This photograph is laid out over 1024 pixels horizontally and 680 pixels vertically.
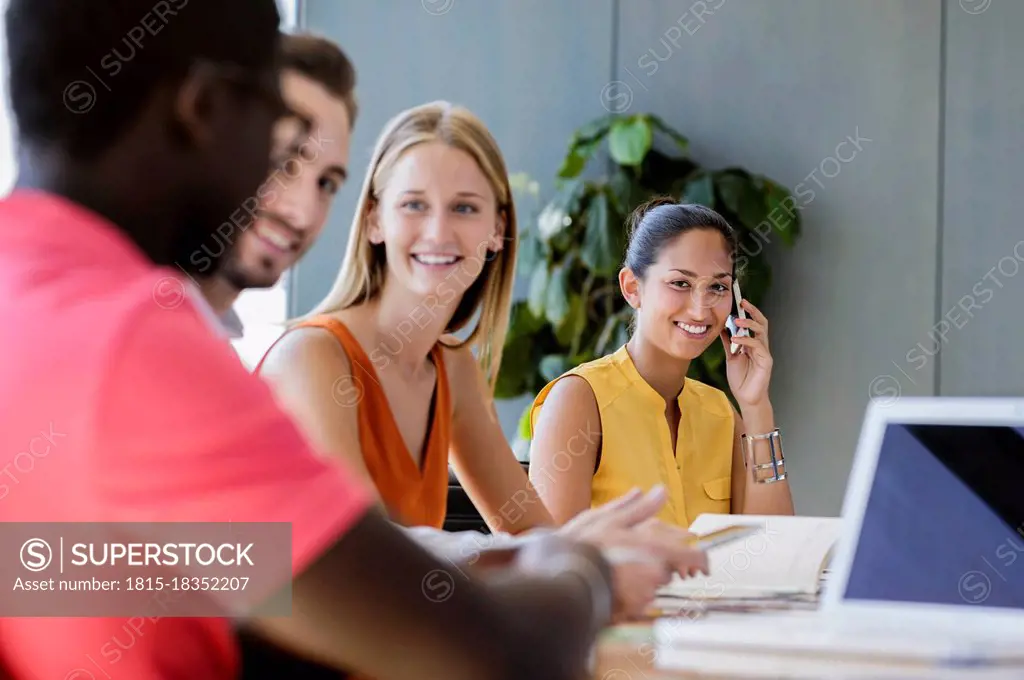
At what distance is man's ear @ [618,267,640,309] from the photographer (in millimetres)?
2738

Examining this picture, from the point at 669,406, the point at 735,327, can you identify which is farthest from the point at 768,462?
the point at 735,327

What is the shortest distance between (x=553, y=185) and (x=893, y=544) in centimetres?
416

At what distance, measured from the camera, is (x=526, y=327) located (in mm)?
4770

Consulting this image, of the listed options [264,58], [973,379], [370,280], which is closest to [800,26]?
[973,379]

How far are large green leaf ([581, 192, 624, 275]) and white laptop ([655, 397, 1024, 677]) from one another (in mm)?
3488

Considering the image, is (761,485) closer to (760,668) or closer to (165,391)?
(760,668)

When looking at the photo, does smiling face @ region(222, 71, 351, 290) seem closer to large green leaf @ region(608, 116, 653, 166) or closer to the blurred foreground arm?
the blurred foreground arm

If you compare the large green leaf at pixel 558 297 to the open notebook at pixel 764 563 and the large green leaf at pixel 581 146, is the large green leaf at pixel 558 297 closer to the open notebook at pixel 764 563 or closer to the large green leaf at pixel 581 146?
the large green leaf at pixel 581 146

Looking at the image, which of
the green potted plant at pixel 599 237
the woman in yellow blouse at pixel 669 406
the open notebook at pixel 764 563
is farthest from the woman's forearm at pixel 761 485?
the green potted plant at pixel 599 237

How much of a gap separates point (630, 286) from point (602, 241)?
73.1 inches

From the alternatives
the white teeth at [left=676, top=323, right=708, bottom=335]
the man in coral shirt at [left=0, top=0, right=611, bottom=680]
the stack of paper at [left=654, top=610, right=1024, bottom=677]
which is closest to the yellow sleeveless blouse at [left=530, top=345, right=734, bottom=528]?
the white teeth at [left=676, top=323, right=708, bottom=335]

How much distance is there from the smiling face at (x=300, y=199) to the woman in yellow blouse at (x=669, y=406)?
43.1 inches

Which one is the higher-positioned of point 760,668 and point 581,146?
point 581,146

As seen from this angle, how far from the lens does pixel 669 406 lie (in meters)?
2.60
